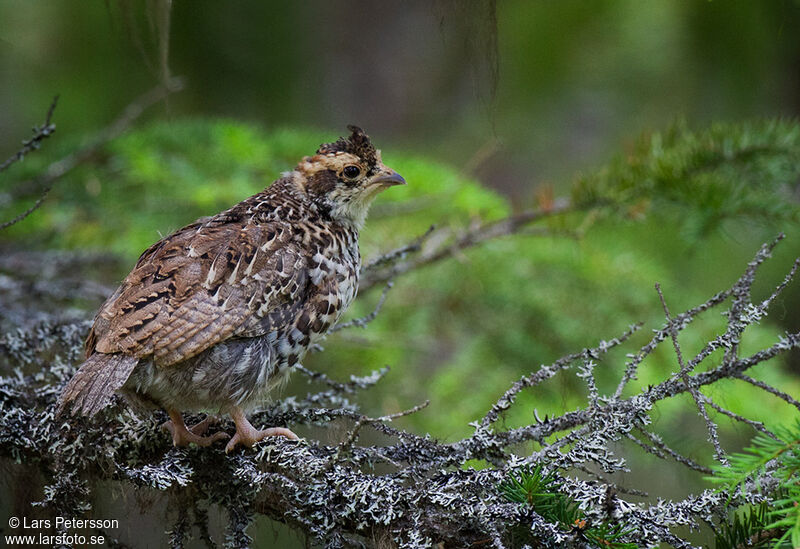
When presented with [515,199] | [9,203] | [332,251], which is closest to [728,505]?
[332,251]

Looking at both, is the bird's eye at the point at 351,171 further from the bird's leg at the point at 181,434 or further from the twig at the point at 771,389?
the twig at the point at 771,389

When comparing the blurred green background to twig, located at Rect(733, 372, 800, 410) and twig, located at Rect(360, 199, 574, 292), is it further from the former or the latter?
twig, located at Rect(733, 372, 800, 410)

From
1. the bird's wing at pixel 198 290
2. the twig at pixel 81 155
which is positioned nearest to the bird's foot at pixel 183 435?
the bird's wing at pixel 198 290

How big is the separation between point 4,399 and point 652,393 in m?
2.29

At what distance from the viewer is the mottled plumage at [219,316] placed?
2.82 metres

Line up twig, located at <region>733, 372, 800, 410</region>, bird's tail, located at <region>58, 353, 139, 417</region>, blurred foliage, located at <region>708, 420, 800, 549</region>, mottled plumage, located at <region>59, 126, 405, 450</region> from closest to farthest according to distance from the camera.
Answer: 1. blurred foliage, located at <region>708, 420, 800, 549</region>
2. twig, located at <region>733, 372, 800, 410</region>
3. bird's tail, located at <region>58, 353, 139, 417</region>
4. mottled plumage, located at <region>59, 126, 405, 450</region>

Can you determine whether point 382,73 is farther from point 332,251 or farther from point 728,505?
point 728,505

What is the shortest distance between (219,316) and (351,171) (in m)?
1.11

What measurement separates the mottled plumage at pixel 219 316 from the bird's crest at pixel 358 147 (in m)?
0.45

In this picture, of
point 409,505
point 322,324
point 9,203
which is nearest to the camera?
point 409,505

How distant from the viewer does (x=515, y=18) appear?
7.02 m

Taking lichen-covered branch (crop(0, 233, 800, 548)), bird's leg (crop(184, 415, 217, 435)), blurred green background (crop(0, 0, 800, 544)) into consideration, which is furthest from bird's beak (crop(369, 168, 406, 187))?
bird's leg (crop(184, 415, 217, 435))

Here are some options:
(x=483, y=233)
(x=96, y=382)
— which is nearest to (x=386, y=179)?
(x=483, y=233)

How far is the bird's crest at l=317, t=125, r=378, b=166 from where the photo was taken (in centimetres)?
374
